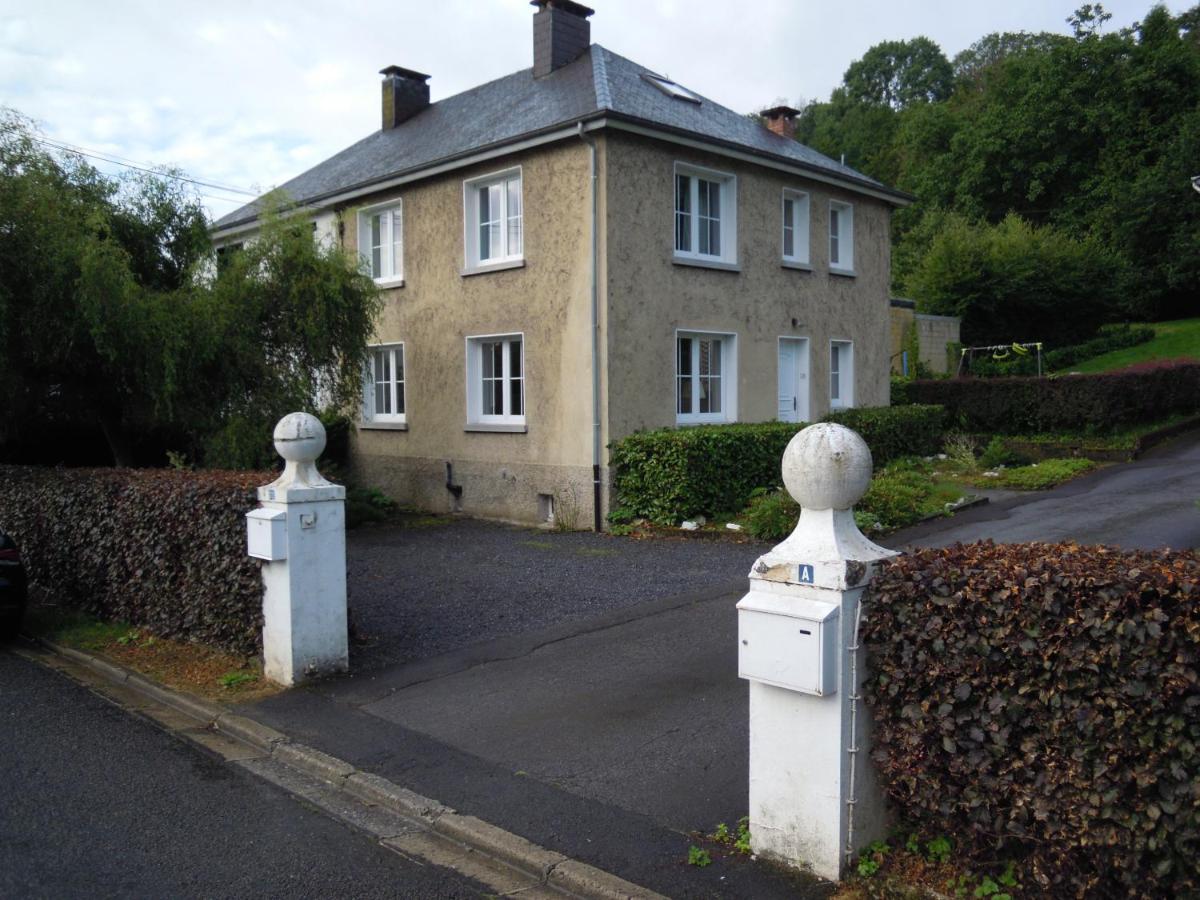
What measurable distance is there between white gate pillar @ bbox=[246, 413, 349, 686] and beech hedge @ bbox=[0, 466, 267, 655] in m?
0.32

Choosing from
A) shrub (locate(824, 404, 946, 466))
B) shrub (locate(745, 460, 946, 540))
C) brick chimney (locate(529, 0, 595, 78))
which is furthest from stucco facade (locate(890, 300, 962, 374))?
shrub (locate(745, 460, 946, 540))

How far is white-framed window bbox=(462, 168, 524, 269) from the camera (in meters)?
16.2

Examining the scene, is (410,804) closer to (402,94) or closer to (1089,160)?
(402,94)

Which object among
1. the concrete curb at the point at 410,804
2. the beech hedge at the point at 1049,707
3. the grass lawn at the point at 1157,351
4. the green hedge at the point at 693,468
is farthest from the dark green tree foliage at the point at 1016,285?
the beech hedge at the point at 1049,707

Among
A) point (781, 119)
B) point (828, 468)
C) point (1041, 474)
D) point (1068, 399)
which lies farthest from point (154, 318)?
point (1068, 399)

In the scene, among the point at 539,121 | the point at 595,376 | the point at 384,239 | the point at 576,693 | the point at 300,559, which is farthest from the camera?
the point at 384,239

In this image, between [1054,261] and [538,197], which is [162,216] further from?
[1054,261]

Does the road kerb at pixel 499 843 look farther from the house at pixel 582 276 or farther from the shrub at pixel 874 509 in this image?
the house at pixel 582 276

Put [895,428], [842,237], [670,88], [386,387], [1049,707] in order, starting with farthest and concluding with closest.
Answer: [842,237] → [386,387] → [895,428] → [670,88] → [1049,707]

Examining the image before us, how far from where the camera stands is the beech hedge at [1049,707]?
3008 millimetres

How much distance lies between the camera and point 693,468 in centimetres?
1375

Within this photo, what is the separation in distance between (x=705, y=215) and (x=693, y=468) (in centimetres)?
513

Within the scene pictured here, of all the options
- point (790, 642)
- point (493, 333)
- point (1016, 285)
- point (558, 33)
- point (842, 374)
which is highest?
point (558, 33)

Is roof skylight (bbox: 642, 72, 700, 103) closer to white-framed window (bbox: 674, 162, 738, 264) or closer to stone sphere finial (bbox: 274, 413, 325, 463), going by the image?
white-framed window (bbox: 674, 162, 738, 264)
